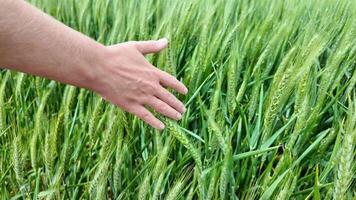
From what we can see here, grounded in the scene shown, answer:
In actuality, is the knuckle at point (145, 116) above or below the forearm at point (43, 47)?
below

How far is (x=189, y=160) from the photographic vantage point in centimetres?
87

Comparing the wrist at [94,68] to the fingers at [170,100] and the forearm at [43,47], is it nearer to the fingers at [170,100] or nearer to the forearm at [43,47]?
the forearm at [43,47]

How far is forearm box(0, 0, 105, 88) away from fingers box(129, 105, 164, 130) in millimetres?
92

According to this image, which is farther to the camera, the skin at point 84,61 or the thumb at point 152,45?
the thumb at point 152,45

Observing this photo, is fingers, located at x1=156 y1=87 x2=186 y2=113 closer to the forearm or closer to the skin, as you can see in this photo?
the skin

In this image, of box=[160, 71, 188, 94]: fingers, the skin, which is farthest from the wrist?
box=[160, 71, 188, 94]: fingers

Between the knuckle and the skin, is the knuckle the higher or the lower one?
the lower one

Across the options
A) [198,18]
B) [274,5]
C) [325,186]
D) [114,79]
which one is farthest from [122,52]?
[274,5]

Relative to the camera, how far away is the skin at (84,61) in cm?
81

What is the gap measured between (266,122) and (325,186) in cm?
12

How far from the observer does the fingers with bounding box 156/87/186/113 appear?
90cm

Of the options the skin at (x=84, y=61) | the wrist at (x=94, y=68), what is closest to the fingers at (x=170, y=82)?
the skin at (x=84, y=61)

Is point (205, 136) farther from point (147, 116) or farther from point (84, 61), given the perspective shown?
point (84, 61)

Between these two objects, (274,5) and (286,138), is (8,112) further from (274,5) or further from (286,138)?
(274,5)
